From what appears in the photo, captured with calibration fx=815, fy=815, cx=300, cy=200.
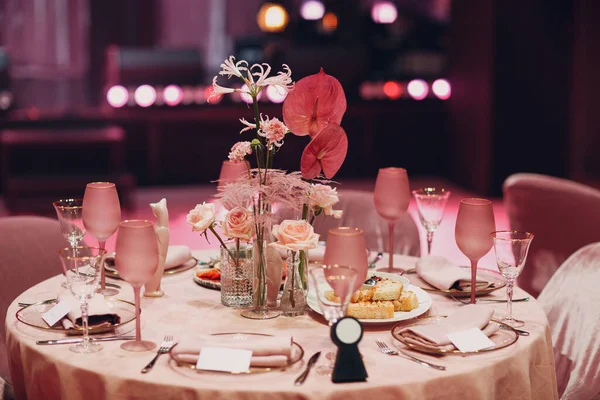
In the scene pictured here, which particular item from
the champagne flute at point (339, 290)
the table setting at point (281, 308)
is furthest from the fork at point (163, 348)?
the champagne flute at point (339, 290)

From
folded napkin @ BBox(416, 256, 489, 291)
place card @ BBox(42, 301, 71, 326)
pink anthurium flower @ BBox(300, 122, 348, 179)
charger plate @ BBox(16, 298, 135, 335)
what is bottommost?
charger plate @ BBox(16, 298, 135, 335)

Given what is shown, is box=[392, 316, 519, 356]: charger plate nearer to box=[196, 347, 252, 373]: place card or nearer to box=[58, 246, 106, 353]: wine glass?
box=[196, 347, 252, 373]: place card

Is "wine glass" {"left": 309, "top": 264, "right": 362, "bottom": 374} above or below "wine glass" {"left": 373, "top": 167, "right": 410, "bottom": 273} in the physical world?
below

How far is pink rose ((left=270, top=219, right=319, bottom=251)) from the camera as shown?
1675mm

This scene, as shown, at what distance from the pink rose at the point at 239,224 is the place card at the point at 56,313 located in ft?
1.22

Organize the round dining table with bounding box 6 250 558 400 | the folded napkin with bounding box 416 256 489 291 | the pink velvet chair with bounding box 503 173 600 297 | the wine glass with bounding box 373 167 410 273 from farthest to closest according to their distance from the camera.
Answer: the pink velvet chair with bounding box 503 173 600 297, the wine glass with bounding box 373 167 410 273, the folded napkin with bounding box 416 256 489 291, the round dining table with bounding box 6 250 558 400

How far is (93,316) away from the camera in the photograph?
1684 mm

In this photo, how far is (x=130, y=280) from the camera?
5.11 ft

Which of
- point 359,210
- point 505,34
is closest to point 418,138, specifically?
point 505,34

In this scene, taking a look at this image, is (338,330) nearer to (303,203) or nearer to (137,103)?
(303,203)

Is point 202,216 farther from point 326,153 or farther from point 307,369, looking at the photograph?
point 307,369

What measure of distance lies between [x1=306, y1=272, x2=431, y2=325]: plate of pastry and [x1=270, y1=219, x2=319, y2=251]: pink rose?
0.11 m

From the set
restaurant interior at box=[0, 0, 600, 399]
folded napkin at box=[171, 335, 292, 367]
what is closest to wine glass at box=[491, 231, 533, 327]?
folded napkin at box=[171, 335, 292, 367]

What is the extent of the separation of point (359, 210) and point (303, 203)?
1096 millimetres
